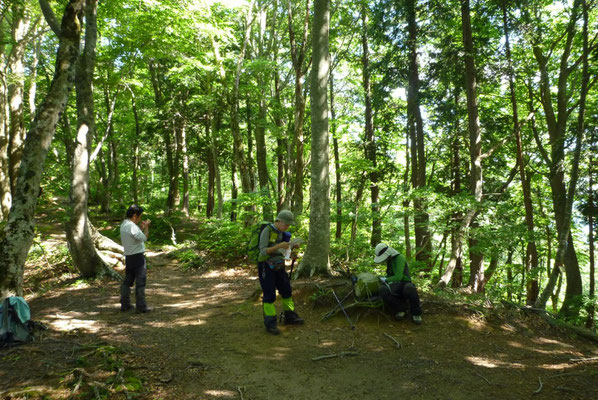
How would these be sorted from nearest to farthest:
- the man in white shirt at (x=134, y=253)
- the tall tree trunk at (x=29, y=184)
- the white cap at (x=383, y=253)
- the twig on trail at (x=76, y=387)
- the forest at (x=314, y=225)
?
the twig on trail at (x=76, y=387) < the forest at (x=314, y=225) < the tall tree trunk at (x=29, y=184) < the white cap at (x=383, y=253) < the man in white shirt at (x=134, y=253)

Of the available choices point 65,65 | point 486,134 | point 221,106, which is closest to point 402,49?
point 486,134

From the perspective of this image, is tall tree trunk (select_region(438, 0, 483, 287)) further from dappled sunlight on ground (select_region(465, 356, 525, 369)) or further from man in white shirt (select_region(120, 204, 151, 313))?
man in white shirt (select_region(120, 204, 151, 313))

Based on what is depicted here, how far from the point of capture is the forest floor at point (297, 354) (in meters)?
3.52

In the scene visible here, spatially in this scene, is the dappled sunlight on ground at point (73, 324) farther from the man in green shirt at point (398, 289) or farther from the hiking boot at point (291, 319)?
the man in green shirt at point (398, 289)

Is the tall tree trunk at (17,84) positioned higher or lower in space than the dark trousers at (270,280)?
higher

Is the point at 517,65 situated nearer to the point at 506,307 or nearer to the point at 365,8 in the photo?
the point at 365,8

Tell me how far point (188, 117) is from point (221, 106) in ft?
7.40

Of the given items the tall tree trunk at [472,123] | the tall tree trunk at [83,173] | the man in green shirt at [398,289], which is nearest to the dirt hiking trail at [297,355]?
the man in green shirt at [398,289]

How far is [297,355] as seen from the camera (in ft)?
14.8

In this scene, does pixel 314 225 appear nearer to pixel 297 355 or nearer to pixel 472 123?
pixel 297 355

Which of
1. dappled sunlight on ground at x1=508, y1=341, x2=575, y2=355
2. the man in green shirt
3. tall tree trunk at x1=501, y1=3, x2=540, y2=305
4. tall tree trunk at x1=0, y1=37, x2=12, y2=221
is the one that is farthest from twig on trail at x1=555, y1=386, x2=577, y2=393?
tall tree trunk at x1=0, y1=37, x2=12, y2=221

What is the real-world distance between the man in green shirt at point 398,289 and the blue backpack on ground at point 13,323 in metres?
5.19

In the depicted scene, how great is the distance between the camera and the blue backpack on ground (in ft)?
13.2

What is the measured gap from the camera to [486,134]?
12.4 metres
